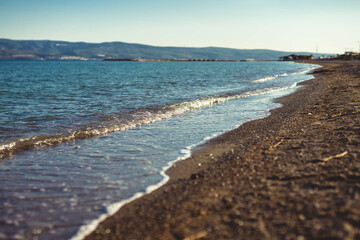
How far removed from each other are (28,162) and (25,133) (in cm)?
363

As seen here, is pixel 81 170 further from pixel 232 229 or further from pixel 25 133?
pixel 25 133

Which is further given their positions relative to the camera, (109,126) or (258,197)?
(109,126)

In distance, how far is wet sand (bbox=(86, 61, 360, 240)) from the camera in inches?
145

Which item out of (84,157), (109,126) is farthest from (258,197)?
(109,126)

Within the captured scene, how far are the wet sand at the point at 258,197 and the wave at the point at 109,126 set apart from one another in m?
4.98

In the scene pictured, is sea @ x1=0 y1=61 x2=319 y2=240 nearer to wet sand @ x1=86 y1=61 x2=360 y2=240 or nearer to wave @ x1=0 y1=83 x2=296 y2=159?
wave @ x1=0 y1=83 x2=296 y2=159

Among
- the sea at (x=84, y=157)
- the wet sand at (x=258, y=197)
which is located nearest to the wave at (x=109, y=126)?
the sea at (x=84, y=157)

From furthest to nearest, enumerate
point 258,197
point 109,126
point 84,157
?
point 109,126
point 84,157
point 258,197

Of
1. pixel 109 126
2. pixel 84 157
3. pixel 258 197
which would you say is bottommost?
pixel 84 157

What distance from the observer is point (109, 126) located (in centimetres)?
1193

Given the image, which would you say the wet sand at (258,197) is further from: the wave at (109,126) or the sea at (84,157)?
the wave at (109,126)

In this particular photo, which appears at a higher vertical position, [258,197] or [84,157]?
[258,197]

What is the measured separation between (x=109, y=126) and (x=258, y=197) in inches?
337

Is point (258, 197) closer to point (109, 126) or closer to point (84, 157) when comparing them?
point (84, 157)
